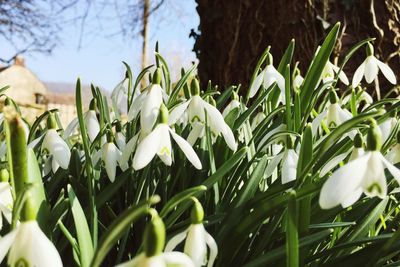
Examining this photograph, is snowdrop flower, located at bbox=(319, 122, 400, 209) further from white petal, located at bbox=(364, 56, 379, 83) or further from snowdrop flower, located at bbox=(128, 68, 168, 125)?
white petal, located at bbox=(364, 56, 379, 83)

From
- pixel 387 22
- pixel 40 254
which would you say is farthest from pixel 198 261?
pixel 387 22

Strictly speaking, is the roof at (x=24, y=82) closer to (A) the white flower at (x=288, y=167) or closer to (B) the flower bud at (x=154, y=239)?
(A) the white flower at (x=288, y=167)

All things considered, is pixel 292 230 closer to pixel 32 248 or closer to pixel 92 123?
pixel 32 248

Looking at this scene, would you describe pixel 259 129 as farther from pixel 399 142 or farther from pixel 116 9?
pixel 116 9

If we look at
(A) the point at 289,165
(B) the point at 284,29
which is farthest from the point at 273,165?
(B) the point at 284,29

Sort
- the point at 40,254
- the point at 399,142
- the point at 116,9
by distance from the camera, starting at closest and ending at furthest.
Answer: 1. the point at 40,254
2. the point at 399,142
3. the point at 116,9

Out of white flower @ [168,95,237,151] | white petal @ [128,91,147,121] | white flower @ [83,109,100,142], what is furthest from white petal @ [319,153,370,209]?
white flower @ [83,109,100,142]

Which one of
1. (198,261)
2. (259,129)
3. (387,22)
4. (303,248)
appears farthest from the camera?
(387,22)

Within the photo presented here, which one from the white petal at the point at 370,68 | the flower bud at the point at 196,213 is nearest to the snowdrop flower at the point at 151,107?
the flower bud at the point at 196,213
